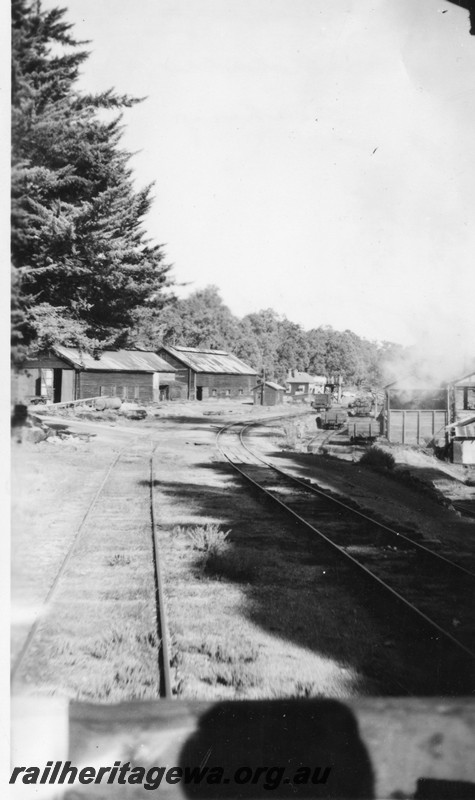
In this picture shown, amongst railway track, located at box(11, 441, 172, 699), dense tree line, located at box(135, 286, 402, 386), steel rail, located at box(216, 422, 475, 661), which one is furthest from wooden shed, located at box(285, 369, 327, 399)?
railway track, located at box(11, 441, 172, 699)

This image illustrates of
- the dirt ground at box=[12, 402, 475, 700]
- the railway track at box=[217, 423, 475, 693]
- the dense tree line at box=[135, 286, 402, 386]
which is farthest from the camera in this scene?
the dense tree line at box=[135, 286, 402, 386]

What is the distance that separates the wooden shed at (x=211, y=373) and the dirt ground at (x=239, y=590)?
5889mm

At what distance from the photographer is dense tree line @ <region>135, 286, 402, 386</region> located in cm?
1084

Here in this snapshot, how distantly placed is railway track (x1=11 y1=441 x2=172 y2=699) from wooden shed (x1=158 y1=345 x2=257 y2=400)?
5845 millimetres

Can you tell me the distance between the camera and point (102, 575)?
5949 millimetres

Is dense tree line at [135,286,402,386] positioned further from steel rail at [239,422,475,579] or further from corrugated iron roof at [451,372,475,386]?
corrugated iron roof at [451,372,475,386]

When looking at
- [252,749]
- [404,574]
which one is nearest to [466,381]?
[404,574]

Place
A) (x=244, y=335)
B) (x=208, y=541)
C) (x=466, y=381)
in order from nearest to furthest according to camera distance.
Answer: (x=208, y=541)
(x=244, y=335)
(x=466, y=381)

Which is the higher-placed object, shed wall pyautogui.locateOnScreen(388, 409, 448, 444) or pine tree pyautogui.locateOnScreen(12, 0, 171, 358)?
pine tree pyautogui.locateOnScreen(12, 0, 171, 358)

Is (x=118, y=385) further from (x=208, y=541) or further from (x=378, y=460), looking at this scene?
(x=208, y=541)

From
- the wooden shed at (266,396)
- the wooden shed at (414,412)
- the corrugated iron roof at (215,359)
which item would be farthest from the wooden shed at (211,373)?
the wooden shed at (414,412)

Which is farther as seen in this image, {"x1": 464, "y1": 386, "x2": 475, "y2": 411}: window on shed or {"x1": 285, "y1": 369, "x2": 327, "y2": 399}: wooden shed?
{"x1": 285, "y1": 369, "x2": 327, "y2": 399}: wooden shed

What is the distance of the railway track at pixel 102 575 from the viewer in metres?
3.91

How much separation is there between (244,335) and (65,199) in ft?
33.7
